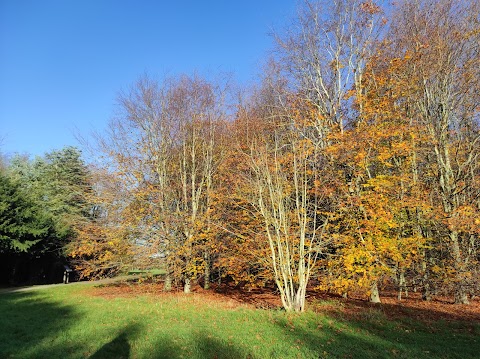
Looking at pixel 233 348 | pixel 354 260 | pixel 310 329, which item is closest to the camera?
pixel 233 348

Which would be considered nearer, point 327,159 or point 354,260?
point 354,260

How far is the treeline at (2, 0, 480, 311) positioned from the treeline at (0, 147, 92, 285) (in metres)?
4.17

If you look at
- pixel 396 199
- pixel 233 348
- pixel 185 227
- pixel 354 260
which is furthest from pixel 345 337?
pixel 185 227

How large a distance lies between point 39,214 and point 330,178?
1769 cm

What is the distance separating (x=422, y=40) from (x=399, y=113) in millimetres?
3258

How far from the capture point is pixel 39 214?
19.4 meters

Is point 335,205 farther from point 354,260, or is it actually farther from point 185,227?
point 185,227

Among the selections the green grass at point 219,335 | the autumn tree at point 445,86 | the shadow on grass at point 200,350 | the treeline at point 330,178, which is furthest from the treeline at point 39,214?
the autumn tree at point 445,86

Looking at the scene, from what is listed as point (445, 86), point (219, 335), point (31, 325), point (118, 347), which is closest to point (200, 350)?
point (219, 335)

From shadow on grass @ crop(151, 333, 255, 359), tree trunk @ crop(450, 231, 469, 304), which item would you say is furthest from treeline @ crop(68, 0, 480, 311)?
shadow on grass @ crop(151, 333, 255, 359)

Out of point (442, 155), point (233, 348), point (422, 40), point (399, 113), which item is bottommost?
point (233, 348)

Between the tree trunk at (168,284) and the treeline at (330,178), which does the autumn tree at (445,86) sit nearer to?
the treeline at (330,178)

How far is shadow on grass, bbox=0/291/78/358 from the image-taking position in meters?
5.71

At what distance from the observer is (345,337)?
662 cm
